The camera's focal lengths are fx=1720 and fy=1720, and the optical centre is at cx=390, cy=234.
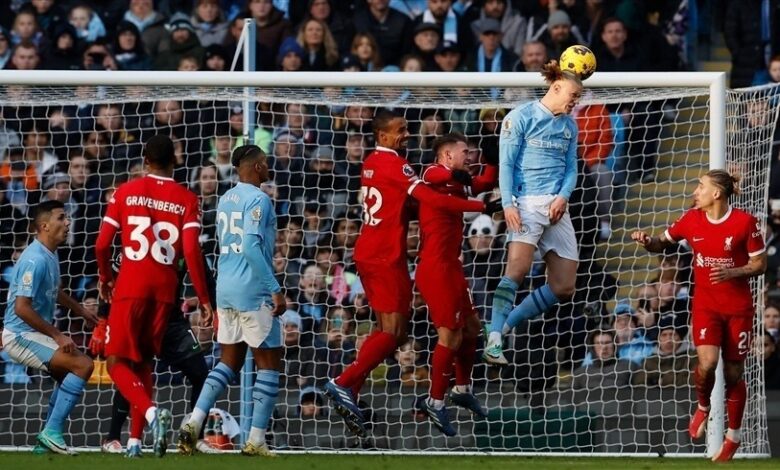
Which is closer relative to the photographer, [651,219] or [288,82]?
[288,82]

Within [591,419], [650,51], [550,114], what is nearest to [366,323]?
[591,419]

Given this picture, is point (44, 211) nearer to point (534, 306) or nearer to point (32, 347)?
point (32, 347)

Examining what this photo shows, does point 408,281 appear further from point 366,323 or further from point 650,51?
point 650,51

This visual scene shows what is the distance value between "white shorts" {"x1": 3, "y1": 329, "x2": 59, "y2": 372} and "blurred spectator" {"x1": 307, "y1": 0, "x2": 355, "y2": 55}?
601 cm

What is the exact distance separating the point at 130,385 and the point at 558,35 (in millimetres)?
7081

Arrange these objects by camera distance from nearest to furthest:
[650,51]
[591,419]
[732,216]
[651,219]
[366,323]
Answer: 1. [732,216]
2. [591,419]
3. [366,323]
4. [651,219]
5. [650,51]

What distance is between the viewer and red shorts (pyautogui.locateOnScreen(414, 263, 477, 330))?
11227 mm

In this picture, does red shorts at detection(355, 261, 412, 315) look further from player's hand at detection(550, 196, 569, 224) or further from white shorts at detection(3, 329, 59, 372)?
white shorts at detection(3, 329, 59, 372)

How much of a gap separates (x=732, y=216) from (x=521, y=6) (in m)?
6.28

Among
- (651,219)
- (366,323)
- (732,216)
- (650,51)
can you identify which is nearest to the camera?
(732,216)

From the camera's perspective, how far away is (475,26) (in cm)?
1680

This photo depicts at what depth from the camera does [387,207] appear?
1130 centimetres

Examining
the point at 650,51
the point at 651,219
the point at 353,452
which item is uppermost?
the point at 650,51

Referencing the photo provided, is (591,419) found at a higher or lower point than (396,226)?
lower
